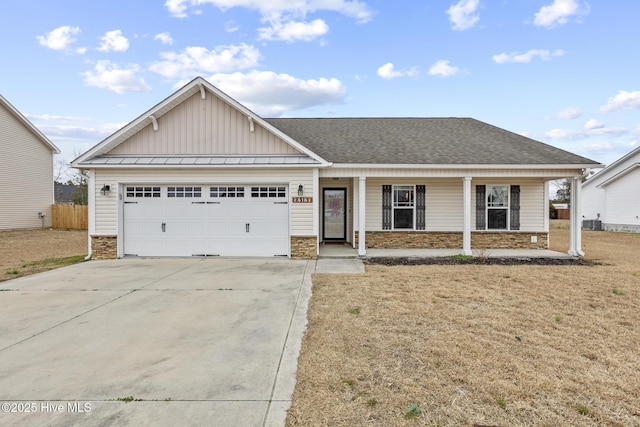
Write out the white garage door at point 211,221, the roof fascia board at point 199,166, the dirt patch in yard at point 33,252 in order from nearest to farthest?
the dirt patch in yard at point 33,252 → the roof fascia board at point 199,166 → the white garage door at point 211,221

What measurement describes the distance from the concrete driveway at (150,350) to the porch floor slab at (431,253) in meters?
3.98

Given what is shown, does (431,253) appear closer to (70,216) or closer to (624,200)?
(624,200)

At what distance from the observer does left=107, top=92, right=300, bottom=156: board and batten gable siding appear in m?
10.9

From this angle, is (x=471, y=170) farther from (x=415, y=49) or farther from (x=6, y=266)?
(x=6, y=266)

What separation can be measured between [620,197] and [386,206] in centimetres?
1853

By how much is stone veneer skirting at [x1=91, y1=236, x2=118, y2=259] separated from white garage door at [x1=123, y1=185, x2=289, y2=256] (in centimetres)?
41

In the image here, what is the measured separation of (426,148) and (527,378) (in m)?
9.68

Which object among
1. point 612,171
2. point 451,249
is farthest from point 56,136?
point 612,171

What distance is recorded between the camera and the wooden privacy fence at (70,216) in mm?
22906

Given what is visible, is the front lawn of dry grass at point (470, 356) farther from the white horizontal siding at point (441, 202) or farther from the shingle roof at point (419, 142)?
the white horizontal siding at point (441, 202)

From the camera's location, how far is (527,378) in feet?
11.2

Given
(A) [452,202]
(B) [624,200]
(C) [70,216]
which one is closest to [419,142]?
(A) [452,202]

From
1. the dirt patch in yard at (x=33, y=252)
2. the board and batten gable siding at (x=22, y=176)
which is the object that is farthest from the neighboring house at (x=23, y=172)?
the dirt patch in yard at (x=33, y=252)

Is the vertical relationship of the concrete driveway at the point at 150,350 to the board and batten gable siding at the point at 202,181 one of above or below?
below
